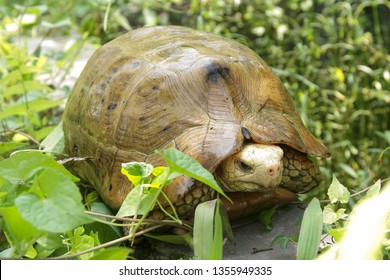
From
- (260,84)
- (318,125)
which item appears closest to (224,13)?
(318,125)

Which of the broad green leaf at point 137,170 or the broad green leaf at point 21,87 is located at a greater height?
the broad green leaf at point 137,170

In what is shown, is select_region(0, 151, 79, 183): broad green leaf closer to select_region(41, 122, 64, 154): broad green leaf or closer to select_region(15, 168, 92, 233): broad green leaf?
select_region(15, 168, 92, 233): broad green leaf

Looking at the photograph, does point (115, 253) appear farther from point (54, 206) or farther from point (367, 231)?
point (367, 231)

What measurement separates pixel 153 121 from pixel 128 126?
0.27 ft

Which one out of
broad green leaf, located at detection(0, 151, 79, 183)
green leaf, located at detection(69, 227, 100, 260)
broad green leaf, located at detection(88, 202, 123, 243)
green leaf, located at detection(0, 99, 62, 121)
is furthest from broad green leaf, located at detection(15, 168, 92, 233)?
green leaf, located at detection(0, 99, 62, 121)

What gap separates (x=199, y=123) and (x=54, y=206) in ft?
2.08

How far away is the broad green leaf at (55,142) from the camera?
2057 millimetres

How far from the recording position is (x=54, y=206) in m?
1.12

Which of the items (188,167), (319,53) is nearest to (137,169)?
(188,167)

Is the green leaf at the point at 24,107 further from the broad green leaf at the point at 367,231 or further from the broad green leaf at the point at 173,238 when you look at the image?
the broad green leaf at the point at 367,231

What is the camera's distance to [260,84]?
5.98 ft

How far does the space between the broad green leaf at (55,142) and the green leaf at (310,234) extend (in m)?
0.94

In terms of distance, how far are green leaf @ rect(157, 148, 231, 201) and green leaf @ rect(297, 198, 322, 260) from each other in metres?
0.25

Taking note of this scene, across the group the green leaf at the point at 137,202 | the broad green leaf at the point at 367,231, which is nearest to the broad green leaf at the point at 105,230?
the green leaf at the point at 137,202
